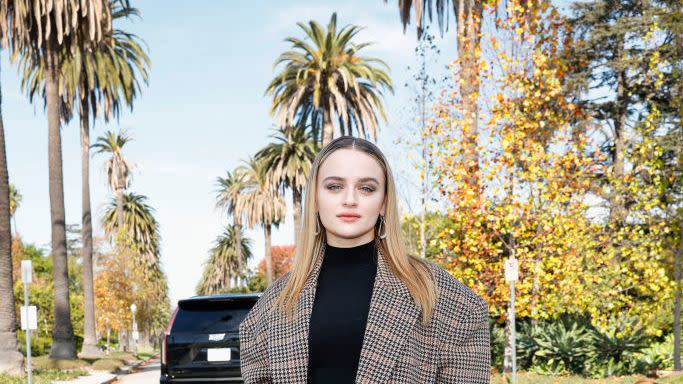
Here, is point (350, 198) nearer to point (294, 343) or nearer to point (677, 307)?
point (294, 343)

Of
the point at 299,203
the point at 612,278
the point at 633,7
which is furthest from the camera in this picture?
the point at 299,203

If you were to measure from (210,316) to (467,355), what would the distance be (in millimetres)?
8032

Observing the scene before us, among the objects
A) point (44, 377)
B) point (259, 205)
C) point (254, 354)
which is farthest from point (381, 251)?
point (259, 205)

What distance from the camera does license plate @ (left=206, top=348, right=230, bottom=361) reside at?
10.4 metres

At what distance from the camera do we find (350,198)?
2812mm

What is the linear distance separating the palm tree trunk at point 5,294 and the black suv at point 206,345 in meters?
10.1

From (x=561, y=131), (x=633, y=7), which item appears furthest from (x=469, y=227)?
(x=633, y=7)

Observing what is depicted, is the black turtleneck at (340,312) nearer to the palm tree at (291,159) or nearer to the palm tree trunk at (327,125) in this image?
the palm tree trunk at (327,125)

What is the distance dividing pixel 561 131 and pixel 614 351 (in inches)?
215

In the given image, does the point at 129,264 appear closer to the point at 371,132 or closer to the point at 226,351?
the point at 371,132

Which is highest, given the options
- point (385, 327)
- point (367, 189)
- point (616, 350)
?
point (367, 189)

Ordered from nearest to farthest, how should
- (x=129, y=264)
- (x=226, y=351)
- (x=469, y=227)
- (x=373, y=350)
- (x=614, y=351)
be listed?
(x=373, y=350)
(x=226, y=351)
(x=469, y=227)
(x=614, y=351)
(x=129, y=264)

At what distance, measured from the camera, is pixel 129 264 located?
49844 millimetres

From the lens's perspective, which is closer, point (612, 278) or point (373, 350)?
point (373, 350)
